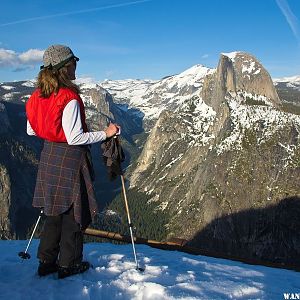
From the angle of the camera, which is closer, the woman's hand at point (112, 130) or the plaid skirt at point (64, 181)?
the plaid skirt at point (64, 181)

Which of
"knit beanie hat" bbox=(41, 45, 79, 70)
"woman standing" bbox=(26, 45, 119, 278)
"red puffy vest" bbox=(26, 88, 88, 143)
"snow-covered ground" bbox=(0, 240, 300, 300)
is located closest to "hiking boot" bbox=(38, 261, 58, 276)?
"woman standing" bbox=(26, 45, 119, 278)

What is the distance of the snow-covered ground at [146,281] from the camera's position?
6.96 meters

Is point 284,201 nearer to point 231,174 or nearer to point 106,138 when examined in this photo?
point 231,174

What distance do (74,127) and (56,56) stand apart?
4.58 ft

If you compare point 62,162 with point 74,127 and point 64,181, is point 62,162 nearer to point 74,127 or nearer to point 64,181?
point 64,181

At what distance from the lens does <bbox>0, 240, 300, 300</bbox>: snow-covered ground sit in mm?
6965

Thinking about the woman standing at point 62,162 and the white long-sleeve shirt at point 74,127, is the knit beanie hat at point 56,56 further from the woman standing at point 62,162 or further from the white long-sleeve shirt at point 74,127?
the white long-sleeve shirt at point 74,127

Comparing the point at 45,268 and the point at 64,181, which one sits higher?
the point at 64,181

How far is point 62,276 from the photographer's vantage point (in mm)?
7641

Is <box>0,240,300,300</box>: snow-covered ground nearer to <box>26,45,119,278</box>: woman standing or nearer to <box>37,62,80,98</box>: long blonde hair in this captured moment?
<box>26,45,119,278</box>: woman standing

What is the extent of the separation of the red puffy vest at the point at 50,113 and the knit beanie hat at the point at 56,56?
1.65 feet

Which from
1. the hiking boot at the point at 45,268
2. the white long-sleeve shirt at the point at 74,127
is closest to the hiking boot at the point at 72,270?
the hiking boot at the point at 45,268

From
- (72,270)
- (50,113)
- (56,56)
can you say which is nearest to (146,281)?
(72,270)

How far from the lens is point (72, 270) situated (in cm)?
775
